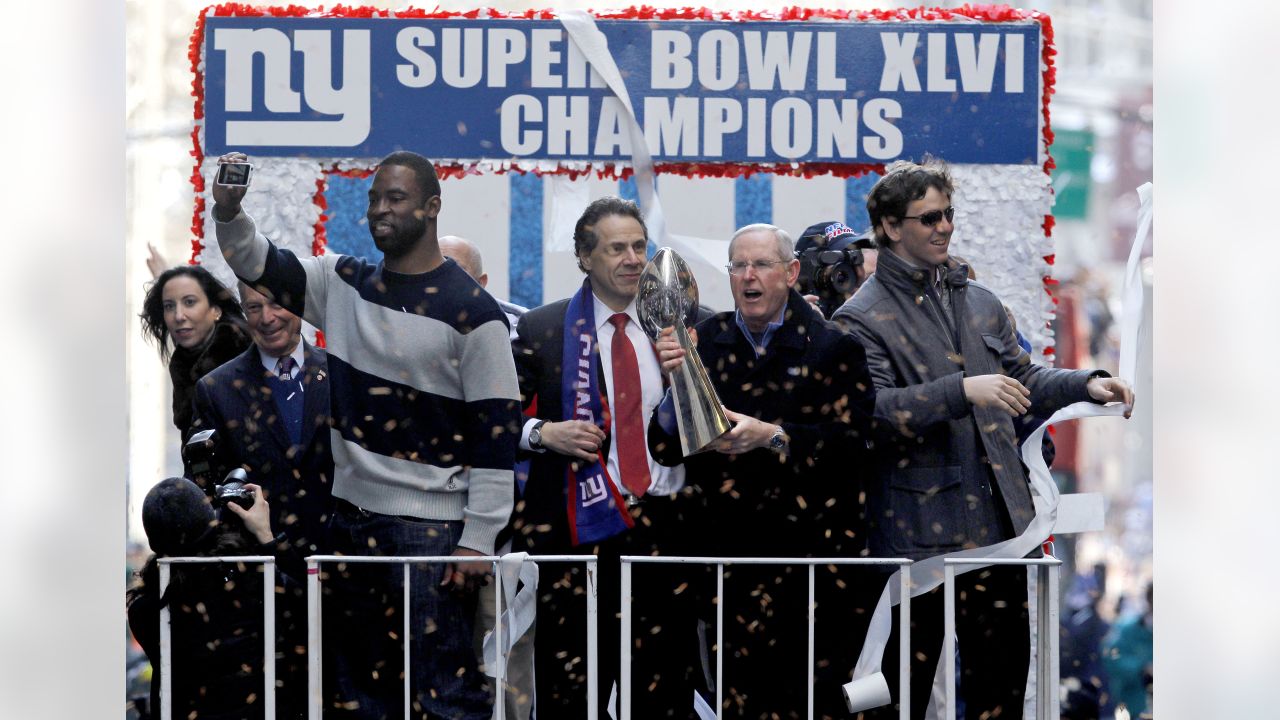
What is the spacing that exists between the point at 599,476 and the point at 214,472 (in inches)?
31.6

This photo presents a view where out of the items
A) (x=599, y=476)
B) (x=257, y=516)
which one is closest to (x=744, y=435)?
(x=599, y=476)

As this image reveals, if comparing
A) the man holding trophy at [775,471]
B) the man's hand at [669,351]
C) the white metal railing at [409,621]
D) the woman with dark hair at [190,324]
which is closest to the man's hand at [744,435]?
the man holding trophy at [775,471]

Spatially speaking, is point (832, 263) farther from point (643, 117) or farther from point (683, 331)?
point (643, 117)

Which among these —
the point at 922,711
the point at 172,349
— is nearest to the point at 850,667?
the point at 922,711

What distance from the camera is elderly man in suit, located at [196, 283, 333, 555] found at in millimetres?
2971

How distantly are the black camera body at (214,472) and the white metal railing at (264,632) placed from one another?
16 centimetres

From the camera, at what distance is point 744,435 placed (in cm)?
280

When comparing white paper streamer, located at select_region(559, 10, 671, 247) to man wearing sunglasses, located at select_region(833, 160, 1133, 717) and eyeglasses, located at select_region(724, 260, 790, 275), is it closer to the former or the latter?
eyeglasses, located at select_region(724, 260, 790, 275)

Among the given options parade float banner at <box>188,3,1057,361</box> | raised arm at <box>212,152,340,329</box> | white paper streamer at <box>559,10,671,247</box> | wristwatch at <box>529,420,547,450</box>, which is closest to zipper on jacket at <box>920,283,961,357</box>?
parade float banner at <box>188,3,1057,361</box>

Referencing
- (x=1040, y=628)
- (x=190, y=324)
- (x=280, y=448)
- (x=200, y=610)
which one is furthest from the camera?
(x=190, y=324)

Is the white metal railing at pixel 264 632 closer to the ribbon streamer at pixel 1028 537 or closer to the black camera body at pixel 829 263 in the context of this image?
the ribbon streamer at pixel 1028 537

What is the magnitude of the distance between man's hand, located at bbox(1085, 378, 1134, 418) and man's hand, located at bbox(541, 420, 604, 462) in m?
1.01
